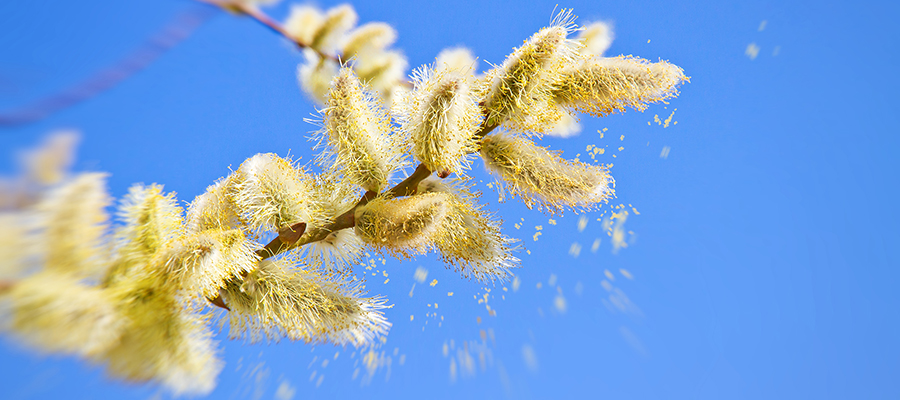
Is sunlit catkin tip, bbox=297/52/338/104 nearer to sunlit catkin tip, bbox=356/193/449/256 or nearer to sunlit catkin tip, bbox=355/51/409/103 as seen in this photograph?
sunlit catkin tip, bbox=355/51/409/103

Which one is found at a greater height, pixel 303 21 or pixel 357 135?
pixel 303 21

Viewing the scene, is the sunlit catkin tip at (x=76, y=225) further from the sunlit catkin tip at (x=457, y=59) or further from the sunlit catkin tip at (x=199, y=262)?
the sunlit catkin tip at (x=457, y=59)

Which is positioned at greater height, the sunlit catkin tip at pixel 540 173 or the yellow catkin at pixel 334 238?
the sunlit catkin tip at pixel 540 173

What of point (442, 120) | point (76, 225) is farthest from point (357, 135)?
point (76, 225)

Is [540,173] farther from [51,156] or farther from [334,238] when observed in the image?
[51,156]

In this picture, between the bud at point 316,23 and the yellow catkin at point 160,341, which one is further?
the bud at point 316,23

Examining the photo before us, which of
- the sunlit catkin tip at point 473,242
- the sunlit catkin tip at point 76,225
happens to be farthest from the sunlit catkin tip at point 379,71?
the sunlit catkin tip at point 76,225
